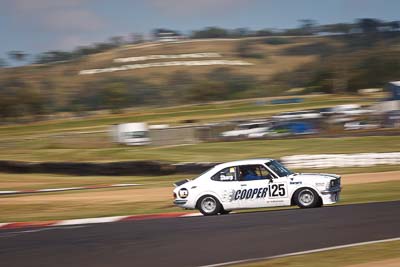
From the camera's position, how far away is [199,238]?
10.6 meters

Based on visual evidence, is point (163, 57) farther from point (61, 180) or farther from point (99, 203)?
point (99, 203)

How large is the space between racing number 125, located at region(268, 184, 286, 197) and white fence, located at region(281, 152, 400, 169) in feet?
37.4

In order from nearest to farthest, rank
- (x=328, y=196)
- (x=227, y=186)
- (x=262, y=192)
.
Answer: (x=328, y=196) < (x=262, y=192) < (x=227, y=186)

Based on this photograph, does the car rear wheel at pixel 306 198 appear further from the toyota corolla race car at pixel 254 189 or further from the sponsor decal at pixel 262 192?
the sponsor decal at pixel 262 192

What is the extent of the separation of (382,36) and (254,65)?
37177mm

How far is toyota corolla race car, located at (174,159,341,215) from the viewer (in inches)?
543

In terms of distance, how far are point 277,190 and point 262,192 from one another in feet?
1.06

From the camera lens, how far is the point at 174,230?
460 inches

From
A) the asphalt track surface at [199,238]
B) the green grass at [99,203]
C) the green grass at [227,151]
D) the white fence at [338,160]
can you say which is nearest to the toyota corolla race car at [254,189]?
the asphalt track surface at [199,238]

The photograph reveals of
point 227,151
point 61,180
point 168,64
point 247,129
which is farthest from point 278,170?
point 168,64

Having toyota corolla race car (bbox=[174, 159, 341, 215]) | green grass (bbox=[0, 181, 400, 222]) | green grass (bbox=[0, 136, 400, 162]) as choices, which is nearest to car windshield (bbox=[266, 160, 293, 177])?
toyota corolla race car (bbox=[174, 159, 341, 215])

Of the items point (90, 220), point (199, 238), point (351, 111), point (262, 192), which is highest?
point (351, 111)

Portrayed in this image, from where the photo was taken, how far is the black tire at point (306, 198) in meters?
13.7

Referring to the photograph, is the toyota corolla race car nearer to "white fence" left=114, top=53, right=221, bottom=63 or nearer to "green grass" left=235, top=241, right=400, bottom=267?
"green grass" left=235, top=241, right=400, bottom=267
